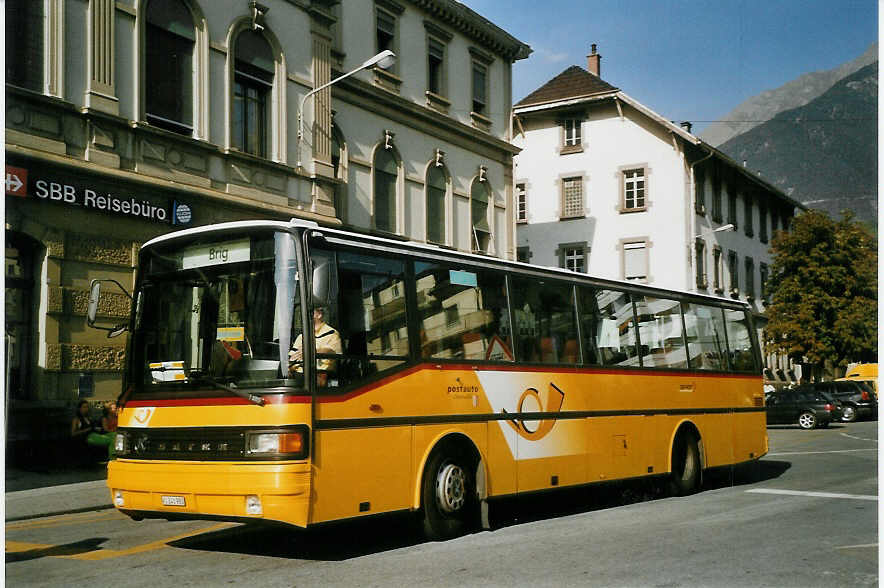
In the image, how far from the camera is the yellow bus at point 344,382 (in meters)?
8.38

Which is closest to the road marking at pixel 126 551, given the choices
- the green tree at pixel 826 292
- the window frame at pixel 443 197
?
the window frame at pixel 443 197

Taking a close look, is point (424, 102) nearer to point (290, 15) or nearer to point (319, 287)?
point (290, 15)

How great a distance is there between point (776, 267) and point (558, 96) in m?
13.9

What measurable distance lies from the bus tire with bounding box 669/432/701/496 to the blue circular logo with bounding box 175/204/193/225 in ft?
31.9

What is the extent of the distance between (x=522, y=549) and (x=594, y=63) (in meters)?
47.4

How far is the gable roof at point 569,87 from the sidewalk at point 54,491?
36.2m

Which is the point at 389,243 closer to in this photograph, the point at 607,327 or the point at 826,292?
the point at 607,327

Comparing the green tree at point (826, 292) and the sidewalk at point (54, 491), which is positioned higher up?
the green tree at point (826, 292)

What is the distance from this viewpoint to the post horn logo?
1119cm

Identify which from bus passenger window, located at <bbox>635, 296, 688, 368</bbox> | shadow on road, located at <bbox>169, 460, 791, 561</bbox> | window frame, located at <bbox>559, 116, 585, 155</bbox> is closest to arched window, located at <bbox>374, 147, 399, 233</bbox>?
bus passenger window, located at <bbox>635, 296, 688, 368</bbox>

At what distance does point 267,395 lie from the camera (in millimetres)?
8320

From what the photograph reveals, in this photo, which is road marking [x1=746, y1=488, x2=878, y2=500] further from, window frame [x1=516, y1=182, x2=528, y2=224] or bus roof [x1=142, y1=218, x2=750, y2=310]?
window frame [x1=516, y1=182, x2=528, y2=224]

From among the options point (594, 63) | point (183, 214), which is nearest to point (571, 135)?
point (594, 63)

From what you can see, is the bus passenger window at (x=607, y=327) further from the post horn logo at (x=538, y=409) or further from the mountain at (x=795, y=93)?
the mountain at (x=795, y=93)
